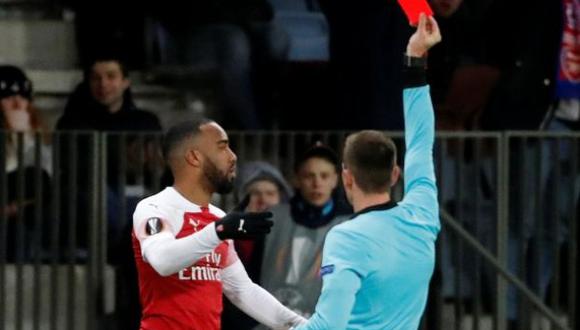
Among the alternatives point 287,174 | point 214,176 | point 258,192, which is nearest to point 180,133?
point 214,176

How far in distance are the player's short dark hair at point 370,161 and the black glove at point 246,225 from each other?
35 cm

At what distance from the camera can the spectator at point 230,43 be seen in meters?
13.5

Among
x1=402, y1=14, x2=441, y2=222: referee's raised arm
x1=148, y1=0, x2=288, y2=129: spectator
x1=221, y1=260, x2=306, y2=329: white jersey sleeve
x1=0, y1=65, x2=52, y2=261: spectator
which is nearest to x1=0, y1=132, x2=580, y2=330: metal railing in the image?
x1=0, y1=65, x2=52, y2=261: spectator

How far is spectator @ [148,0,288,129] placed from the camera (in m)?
13.5

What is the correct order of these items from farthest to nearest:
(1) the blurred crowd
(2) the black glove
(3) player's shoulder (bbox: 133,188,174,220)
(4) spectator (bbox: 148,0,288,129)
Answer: (4) spectator (bbox: 148,0,288,129) < (1) the blurred crowd < (3) player's shoulder (bbox: 133,188,174,220) < (2) the black glove

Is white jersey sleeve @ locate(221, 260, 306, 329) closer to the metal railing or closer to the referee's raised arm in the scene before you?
the referee's raised arm

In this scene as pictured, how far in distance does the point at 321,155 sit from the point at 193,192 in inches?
146

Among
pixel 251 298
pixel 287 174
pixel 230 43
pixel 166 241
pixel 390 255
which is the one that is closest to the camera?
pixel 390 255

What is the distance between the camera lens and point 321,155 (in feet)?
37.1

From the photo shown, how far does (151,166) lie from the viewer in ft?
38.2

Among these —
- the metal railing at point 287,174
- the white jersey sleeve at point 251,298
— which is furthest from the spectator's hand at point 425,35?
the metal railing at point 287,174

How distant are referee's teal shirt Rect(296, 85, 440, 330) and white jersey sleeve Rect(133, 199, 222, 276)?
1.51ft

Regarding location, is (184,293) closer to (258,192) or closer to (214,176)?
(214,176)

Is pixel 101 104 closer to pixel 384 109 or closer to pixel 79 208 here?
pixel 79 208
